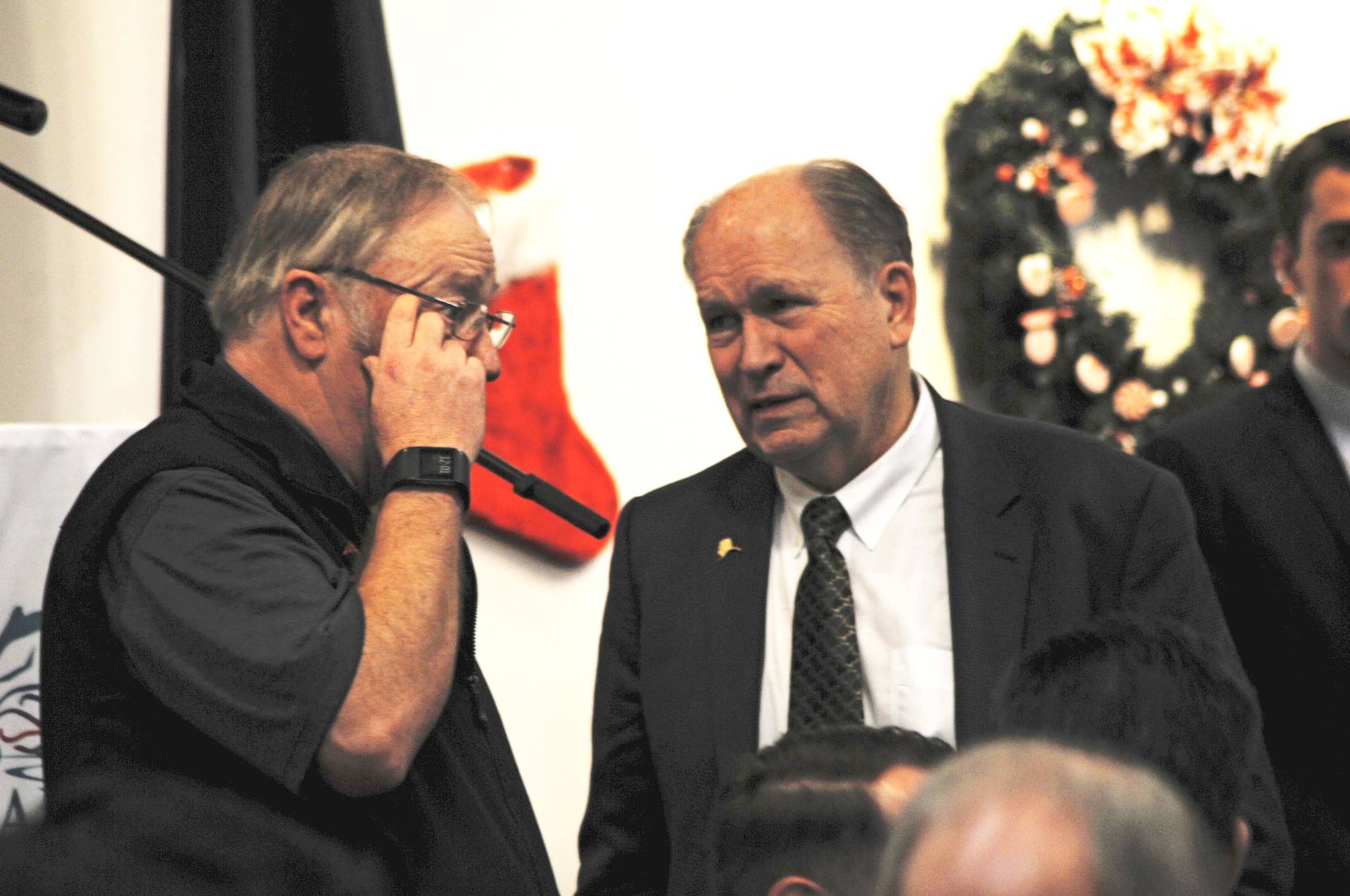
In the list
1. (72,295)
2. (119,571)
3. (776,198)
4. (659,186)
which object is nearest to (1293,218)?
(776,198)

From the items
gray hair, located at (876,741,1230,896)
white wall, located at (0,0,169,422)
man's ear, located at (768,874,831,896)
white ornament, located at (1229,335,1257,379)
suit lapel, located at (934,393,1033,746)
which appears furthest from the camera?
white ornament, located at (1229,335,1257,379)

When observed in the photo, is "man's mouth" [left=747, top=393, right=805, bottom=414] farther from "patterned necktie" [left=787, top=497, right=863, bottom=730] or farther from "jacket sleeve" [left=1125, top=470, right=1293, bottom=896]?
"jacket sleeve" [left=1125, top=470, right=1293, bottom=896]

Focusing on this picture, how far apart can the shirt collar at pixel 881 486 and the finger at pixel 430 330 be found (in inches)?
21.4

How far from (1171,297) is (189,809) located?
11.0 feet

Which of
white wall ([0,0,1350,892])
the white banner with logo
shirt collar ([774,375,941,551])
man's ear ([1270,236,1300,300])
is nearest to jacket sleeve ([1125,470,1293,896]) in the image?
shirt collar ([774,375,941,551])

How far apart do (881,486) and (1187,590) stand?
380 mm

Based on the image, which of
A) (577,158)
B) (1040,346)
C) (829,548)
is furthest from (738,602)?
(1040,346)

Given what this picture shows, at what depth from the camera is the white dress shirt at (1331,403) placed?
2238 millimetres

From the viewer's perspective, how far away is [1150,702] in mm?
1417

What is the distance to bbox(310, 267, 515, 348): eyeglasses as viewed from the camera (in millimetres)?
1709

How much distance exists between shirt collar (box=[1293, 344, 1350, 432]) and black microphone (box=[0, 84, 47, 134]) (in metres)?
1.67

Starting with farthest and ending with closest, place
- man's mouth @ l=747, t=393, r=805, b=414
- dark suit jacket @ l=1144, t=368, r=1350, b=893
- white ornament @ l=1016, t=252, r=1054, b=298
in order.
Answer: white ornament @ l=1016, t=252, r=1054, b=298 < dark suit jacket @ l=1144, t=368, r=1350, b=893 < man's mouth @ l=747, t=393, r=805, b=414

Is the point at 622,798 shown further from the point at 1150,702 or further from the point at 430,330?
→ the point at 1150,702

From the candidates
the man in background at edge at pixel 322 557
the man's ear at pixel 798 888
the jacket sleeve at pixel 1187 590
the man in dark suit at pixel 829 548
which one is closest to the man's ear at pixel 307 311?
the man in background at edge at pixel 322 557
